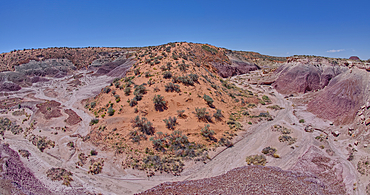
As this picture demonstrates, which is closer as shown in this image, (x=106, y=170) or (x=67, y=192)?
(x=67, y=192)

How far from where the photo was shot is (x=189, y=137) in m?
14.7

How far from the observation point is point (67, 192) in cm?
952

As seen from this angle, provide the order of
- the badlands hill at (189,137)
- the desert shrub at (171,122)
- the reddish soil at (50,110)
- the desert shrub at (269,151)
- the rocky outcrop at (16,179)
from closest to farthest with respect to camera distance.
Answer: the rocky outcrop at (16,179) → the badlands hill at (189,137) → the desert shrub at (269,151) → the desert shrub at (171,122) → the reddish soil at (50,110)

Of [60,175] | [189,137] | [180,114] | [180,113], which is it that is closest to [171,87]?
[180,113]

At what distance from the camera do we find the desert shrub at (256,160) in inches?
466

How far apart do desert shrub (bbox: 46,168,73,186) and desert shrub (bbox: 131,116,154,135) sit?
6104 millimetres

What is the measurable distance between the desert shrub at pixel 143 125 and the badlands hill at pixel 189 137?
10cm

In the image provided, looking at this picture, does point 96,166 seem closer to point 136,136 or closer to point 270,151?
point 136,136

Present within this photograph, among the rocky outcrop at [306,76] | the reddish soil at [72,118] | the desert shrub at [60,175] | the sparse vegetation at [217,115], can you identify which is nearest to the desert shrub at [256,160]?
the sparse vegetation at [217,115]

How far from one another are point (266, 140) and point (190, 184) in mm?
8916

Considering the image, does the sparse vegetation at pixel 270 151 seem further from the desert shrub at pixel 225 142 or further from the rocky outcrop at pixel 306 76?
the rocky outcrop at pixel 306 76

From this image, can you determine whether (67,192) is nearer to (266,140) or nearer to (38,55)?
(266,140)

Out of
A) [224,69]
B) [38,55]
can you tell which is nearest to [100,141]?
[224,69]

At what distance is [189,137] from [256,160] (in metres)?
5.77
